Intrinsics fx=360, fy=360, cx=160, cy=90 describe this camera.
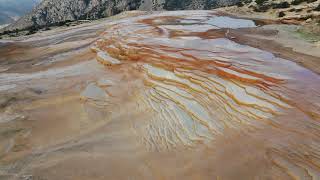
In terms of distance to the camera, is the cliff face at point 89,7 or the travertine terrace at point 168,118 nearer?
the travertine terrace at point 168,118

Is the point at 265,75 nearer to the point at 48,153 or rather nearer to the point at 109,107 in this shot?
the point at 109,107

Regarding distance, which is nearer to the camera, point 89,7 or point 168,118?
point 168,118

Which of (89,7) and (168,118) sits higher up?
(168,118)

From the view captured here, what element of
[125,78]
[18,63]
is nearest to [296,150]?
[125,78]

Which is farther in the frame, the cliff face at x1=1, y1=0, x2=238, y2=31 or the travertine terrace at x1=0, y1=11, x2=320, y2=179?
the cliff face at x1=1, y1=0, x2=238, y2=31
